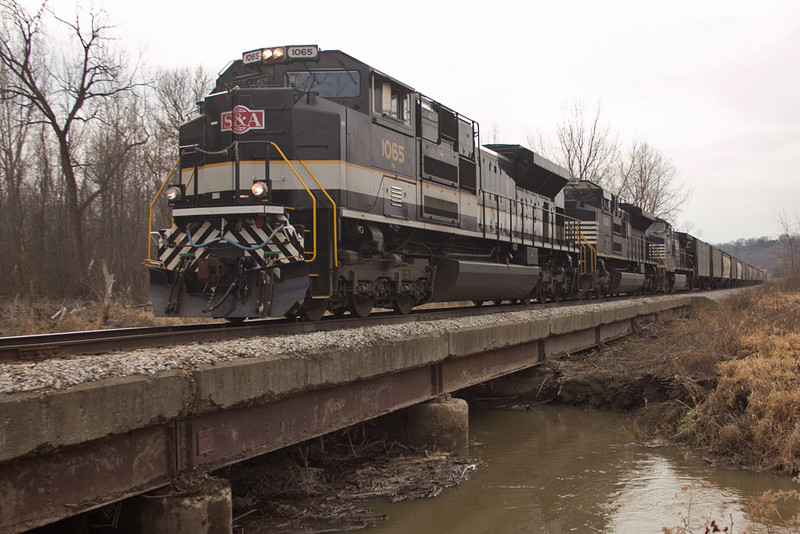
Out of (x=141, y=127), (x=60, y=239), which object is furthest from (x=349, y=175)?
(x=141, y=127)

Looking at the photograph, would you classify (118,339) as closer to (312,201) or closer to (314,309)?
(314,309)

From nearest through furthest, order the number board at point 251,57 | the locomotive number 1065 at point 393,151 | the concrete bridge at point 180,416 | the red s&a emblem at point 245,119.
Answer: the concrete bridge at point 180,416 < the red s&a emblem at point 245,119 < the number board at point 251,57 < the locomotive number 1065 at point 393,151

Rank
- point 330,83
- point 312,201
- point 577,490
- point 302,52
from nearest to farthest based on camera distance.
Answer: point 577,490, point 312,201, point 302,52, point 330,83

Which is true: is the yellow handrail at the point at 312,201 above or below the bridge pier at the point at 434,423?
above

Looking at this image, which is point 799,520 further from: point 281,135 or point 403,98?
point 403,98

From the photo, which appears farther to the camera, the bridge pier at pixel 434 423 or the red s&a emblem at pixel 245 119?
the red s&a emblem at pixel 245 119

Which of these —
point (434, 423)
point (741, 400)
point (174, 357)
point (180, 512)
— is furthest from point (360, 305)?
Result: point (741, 400)

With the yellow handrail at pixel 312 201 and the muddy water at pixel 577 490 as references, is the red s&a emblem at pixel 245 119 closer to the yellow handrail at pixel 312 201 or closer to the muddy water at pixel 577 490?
the yellow handrail at pixel 312 201

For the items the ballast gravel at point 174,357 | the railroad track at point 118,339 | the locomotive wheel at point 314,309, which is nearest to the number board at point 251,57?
the locomotive wheel at point 314,309

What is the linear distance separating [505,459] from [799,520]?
3.25 metres

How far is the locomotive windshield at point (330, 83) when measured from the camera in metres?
8.20

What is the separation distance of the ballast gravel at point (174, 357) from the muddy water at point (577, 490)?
4.98 feet

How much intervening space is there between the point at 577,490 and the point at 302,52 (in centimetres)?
602

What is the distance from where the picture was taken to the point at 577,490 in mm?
6109
